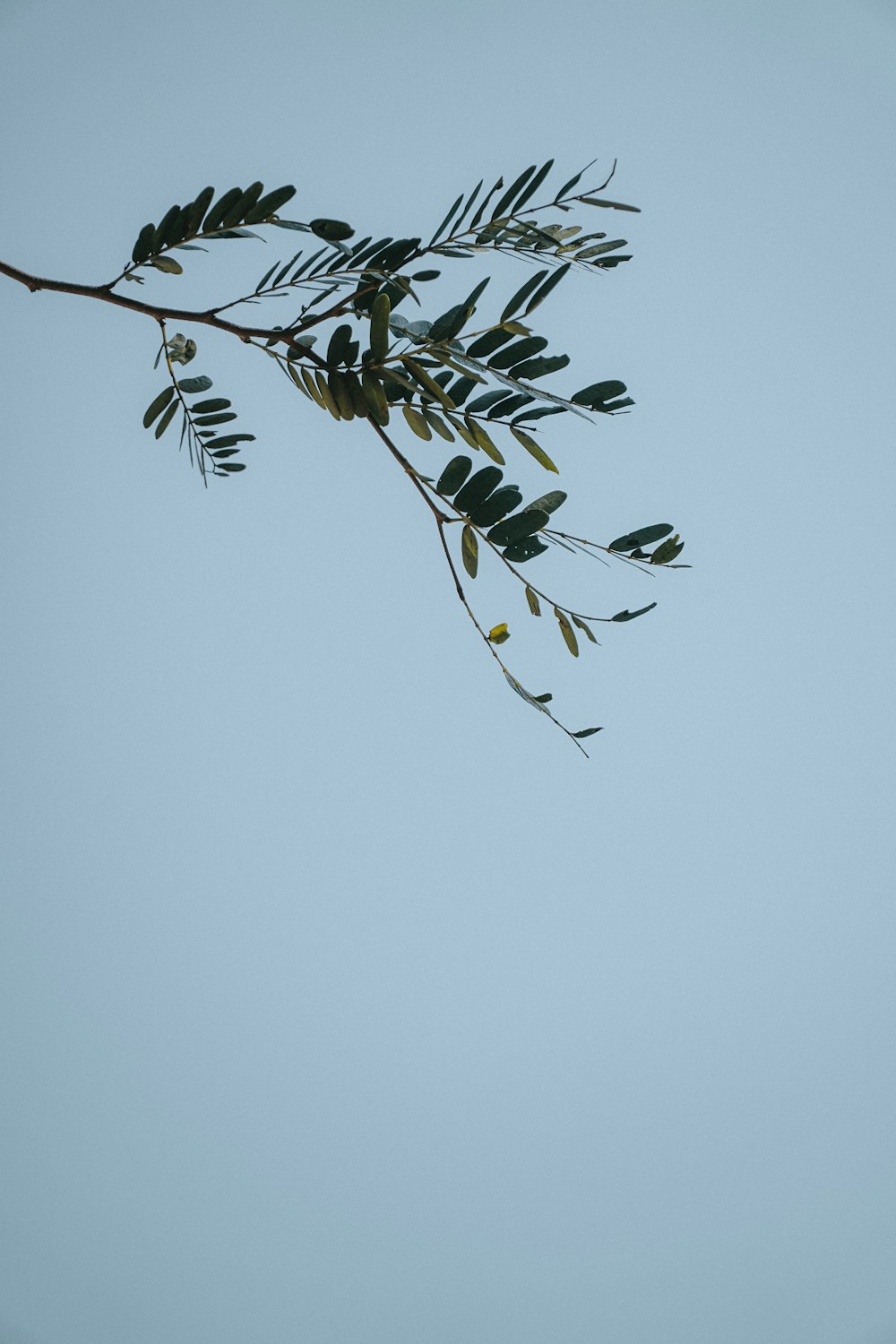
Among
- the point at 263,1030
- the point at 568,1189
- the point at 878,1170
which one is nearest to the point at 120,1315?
the point at 263,1030

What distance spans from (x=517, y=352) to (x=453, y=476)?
0.23ft

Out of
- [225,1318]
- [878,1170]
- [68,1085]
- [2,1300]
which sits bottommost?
[2,1300]

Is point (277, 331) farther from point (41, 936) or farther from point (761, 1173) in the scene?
point (761, 1173)

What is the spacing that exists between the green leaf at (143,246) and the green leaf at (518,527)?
0.25 meters

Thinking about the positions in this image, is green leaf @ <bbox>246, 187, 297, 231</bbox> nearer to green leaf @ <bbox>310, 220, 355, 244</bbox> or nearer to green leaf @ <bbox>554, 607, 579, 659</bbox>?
green leaf @ <bbox>310, 220, 355, 244</bbox>

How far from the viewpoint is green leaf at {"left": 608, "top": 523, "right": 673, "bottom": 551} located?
0.52m

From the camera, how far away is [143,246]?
547 mm

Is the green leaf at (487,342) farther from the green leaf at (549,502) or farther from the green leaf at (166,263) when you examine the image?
the green leaf at (166,263)

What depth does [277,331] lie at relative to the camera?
0.49 m

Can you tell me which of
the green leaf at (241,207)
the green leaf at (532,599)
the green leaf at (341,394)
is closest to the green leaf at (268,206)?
the green leaf at (241,207)

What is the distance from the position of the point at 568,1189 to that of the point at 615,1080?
34 cm

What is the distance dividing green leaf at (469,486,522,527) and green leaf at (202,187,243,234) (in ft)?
0.69

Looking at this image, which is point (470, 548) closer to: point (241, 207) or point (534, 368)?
point (534, 368)

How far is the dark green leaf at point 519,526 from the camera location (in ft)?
1.68
